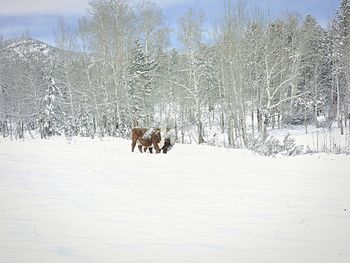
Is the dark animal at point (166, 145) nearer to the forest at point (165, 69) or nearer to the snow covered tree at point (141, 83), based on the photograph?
the forest at point (165, 69)

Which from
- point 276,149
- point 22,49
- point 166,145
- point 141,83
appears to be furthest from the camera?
point 22,49

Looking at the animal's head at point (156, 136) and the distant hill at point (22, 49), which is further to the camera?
the distant hill at point (22, 49)

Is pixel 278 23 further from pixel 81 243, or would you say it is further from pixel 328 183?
pixel 81 243

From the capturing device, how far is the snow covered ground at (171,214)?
11.2ft

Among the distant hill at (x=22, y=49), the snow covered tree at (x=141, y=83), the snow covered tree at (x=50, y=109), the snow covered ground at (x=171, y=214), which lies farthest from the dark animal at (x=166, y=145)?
the distant hill at (x=22, y=49)

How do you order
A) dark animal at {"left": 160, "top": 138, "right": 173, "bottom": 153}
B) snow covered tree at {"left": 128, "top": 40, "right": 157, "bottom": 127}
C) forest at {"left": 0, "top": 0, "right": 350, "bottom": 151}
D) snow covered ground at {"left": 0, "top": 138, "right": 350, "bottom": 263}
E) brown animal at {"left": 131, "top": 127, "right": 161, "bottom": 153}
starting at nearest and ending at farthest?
snow covered ground at {"left": 0, "top": 138, "right": 350, "bottom": 263} → brown animal at {"left": 131, "top": 127, "right": 161, "bottom": 153} → dark animal at {"left": 160, "top": 138, "right": 173, "bottom": 153} → forest at {"left": 0, "top": 0, "right": 350, "bottom": 151} → snow covered tree at {"left": 128, "top": 40, "right": 157, "bottom": 127}

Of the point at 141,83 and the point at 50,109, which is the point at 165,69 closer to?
the point at 141,83

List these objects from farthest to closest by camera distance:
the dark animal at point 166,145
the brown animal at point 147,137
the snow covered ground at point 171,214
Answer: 1. the dark animal at point 166,145
2. the brown animal at point 147,137
3. the snow covered ground at point 171,214

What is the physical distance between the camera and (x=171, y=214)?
4.79m

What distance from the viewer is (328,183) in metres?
7.06

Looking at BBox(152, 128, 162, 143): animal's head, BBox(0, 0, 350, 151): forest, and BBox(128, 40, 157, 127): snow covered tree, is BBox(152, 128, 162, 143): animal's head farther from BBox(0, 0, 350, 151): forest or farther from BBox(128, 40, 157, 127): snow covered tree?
BBox(128, 40, 157, 127): snow covered tree

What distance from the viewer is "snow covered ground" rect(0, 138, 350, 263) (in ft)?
11.2

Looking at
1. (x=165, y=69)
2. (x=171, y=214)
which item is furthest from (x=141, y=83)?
(x=171, y=214)

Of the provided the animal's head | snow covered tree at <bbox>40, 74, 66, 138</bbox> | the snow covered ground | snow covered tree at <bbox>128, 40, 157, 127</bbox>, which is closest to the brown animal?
the animal's head
